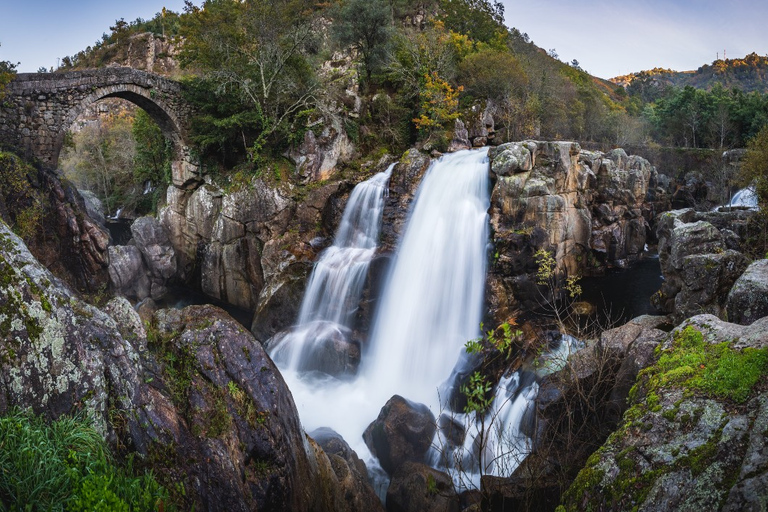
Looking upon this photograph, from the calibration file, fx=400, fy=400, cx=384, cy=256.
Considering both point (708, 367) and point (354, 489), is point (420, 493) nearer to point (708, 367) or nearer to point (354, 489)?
point (354, 489)

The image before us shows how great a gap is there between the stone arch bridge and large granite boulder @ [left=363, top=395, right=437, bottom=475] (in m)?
15.8

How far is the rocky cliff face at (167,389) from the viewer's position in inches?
144

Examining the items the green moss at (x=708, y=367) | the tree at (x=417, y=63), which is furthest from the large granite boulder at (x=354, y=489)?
the tree at (x=417, y=63)

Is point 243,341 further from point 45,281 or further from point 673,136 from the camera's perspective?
point 673,136

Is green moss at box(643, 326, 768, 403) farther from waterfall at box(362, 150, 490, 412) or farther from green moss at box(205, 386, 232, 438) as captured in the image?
waterfall at box(362, 150, 490, 412)

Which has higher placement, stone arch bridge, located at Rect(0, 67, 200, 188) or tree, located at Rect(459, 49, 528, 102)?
tree, located at Rect(459, 49, 528, 102)

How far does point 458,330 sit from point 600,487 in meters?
9.40

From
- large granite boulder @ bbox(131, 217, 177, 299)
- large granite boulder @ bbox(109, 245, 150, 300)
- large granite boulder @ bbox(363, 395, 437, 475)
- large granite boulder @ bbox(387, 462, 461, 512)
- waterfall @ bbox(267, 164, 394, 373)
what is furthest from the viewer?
large granite boulder @ bbox(131, 217, 177, 299)

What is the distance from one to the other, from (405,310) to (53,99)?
15418mm

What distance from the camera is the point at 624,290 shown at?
16922 millimetres

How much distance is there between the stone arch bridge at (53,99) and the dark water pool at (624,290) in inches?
816

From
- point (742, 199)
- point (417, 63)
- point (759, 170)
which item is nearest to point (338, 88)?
point (417, 63)

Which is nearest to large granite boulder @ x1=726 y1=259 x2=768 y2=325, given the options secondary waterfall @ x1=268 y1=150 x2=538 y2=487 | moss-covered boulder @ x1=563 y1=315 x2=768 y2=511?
moss-covered boulder @ x1=563 y1=315 x2=768 y2=511

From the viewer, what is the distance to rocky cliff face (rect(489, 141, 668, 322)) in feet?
46.0
